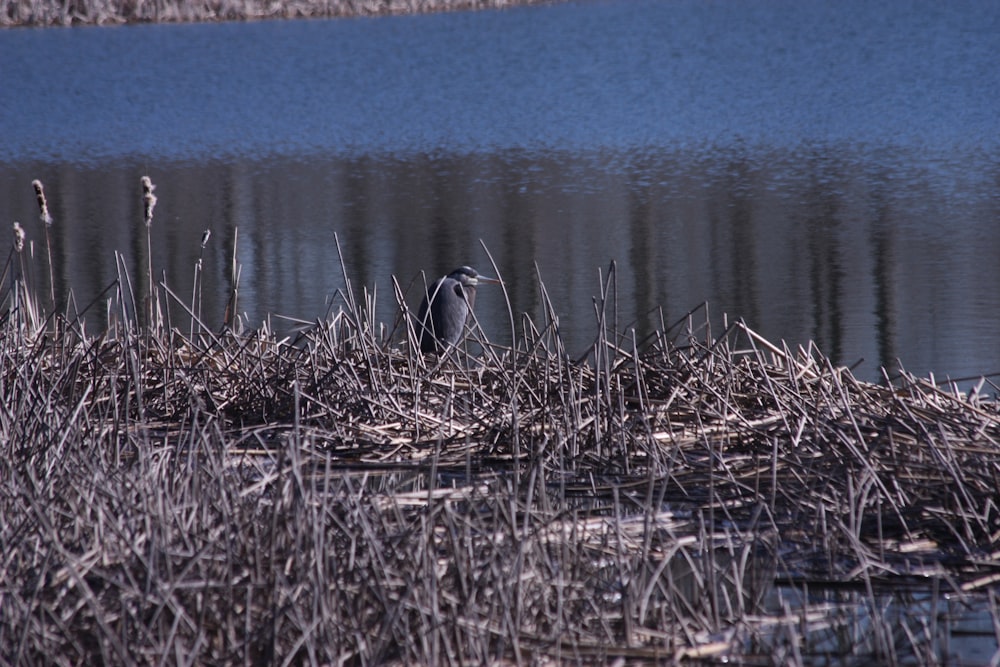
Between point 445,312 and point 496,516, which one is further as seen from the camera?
point 445,312

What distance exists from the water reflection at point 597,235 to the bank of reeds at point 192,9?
11.7 m

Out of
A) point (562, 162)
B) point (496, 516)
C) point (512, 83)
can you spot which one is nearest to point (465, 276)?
point (496, 516)

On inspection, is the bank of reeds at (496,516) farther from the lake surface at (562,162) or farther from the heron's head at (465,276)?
the lake surface at (562,162)

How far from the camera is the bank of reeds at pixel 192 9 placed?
25.7 m

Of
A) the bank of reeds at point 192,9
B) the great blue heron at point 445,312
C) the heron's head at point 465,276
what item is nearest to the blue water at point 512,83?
the bank of reeds at point 192,9

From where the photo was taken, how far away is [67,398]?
4293 millimetres

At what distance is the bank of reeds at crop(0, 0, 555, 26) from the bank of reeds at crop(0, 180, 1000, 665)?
2260 cm

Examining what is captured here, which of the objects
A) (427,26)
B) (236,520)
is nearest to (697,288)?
(236,520)

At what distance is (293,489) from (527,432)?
168 cm

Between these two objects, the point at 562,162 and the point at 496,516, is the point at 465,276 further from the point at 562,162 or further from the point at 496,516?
the point at 562,162

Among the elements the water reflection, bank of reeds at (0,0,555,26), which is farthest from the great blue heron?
bank of reeds at (0,0,555,26)

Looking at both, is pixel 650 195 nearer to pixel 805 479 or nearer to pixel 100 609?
pixel 805 479

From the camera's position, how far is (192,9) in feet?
87.7

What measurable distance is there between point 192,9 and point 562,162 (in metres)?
15.0
